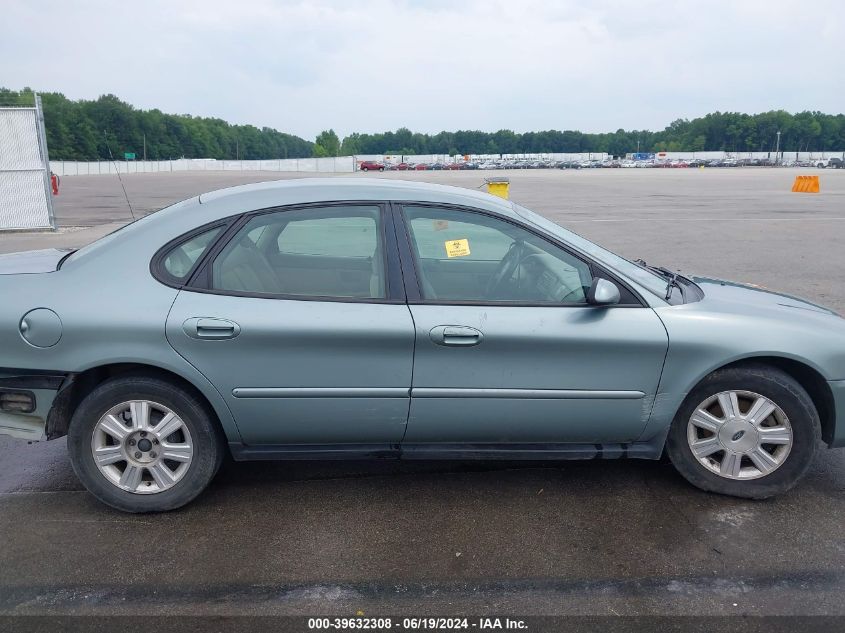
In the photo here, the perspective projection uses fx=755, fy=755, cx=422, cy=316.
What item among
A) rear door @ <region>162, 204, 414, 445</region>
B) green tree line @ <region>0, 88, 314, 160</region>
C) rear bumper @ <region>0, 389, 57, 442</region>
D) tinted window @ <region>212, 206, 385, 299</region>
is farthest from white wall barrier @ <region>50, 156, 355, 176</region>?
rear door @ <region>162, 204, 414, 445</region>

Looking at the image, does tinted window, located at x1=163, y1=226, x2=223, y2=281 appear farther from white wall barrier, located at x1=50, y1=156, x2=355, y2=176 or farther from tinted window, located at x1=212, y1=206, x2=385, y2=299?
white wall barrier, located at x1=50, y1=156, x2=355, y2=176

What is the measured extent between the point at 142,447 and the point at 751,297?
3.28 m

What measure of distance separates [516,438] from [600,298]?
2.65 feet

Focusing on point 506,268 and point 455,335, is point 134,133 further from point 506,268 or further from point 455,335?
point 455,335

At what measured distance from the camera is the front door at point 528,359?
3605 mm

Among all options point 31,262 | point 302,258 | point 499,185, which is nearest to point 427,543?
point 302,258

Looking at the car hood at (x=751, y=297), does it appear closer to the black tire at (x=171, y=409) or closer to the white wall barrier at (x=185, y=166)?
the black tire at (x=171, y=409)

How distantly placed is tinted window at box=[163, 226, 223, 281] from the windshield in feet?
5.26

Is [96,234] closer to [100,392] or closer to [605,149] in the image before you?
[100,392]

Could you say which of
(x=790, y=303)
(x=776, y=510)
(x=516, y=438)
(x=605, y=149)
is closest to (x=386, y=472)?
(x=516, y=438)

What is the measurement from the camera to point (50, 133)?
44531mm

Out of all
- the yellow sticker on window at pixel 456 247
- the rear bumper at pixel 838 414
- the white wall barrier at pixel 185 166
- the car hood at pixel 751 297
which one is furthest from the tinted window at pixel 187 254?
the white wall barrier at pixel 185 166

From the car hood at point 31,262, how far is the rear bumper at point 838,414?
3971mm

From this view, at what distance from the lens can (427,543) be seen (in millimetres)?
3471
